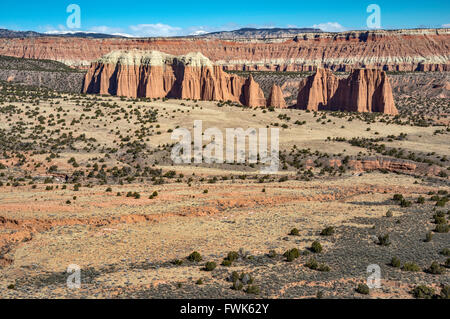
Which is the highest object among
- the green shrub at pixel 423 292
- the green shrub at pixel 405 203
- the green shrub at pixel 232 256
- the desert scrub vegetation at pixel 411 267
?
the green shrub at pixel 405 203

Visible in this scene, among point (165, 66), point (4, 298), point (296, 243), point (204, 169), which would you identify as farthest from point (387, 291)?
point (165, 66)

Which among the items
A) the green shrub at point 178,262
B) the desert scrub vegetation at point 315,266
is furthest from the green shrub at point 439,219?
the green shrub at point 178,262

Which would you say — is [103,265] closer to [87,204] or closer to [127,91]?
[87,204]

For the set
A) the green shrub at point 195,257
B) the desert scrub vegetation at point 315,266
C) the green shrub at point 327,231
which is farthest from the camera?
the green shrub at point 327,231

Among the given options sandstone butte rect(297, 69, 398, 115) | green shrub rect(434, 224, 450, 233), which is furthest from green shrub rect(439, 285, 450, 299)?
sandstone butte rect(297, 69, 398, 115)

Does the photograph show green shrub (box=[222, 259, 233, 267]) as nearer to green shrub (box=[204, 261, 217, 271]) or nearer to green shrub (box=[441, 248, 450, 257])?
green shrub (box=[204, 261, 217, 271])

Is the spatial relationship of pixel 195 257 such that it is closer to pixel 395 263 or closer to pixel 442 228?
pixel 395 263

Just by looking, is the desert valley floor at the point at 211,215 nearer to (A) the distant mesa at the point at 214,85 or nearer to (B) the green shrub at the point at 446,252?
(B) the green shrub at the point at 446,252
